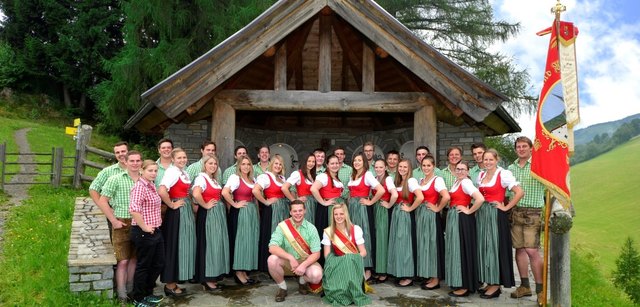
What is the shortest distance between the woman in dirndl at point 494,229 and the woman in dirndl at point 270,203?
220 centimetres

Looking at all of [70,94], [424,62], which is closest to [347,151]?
[424,62]

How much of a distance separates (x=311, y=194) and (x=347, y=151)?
565cm

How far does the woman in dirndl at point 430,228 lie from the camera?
17.8 ft

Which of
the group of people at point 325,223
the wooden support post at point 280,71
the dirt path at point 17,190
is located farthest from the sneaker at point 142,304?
the dirt path at point 17,190

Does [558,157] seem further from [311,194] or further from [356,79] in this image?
[356,79]

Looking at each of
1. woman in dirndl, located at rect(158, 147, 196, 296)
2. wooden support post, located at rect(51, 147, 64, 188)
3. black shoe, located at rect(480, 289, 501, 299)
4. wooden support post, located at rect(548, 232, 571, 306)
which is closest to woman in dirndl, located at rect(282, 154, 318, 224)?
woman in dirndl, located at rect(158, 147, 196, 296)

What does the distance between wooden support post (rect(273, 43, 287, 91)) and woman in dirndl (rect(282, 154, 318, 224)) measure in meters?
1.55

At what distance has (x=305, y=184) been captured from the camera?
227 inches

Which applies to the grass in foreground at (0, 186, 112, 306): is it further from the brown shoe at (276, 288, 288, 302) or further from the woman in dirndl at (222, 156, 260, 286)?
the brown shoe at (276, 288, 288, 302)

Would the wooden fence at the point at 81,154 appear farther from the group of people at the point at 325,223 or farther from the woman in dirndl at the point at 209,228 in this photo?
the woman in dirndl at the point at 209,228

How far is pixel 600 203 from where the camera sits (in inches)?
1690

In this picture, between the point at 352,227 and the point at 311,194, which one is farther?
the point at 311,194

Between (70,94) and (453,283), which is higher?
(70,94)

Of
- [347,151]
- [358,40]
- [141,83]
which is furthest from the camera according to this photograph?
[141,83]
